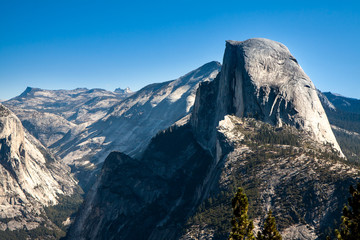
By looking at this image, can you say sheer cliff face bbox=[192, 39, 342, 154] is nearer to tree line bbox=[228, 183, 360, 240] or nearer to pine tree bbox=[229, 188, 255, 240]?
tree line bbox=[228, 183, 360, 240]

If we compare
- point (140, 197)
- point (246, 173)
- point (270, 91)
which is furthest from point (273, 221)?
point (140, 197)

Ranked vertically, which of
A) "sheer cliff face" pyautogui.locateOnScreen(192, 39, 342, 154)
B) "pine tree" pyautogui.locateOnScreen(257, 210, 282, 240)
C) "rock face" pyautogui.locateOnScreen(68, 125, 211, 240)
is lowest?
"rock face" pyautogui.locateOnScreen(68, 125, 211, 240)

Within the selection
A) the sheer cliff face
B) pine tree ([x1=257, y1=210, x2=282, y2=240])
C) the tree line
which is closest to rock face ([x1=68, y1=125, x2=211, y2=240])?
→ the sheer cliff face

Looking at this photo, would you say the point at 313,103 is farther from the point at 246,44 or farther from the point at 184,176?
the point at 184,176

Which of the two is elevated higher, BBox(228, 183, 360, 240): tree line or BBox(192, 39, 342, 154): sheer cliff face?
BBox(192, 39, 342, 154): sheer cliff face

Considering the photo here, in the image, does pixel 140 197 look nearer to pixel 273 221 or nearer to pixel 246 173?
pixel 246 173
